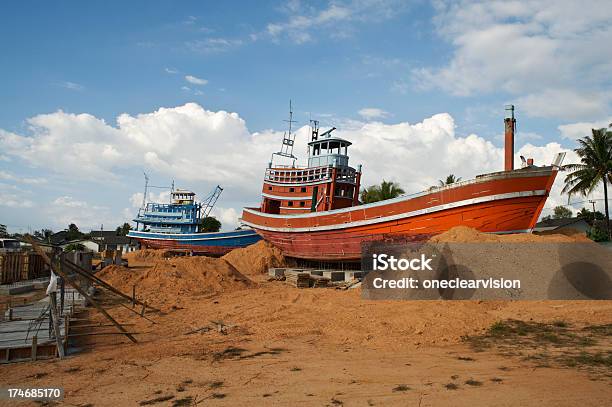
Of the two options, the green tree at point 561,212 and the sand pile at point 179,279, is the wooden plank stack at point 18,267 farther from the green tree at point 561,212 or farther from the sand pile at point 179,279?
the green tree at point 561,212

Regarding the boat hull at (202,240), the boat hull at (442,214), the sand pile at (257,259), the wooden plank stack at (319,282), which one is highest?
the boat hull at (442,214)

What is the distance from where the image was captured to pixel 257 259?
33188 millimetres

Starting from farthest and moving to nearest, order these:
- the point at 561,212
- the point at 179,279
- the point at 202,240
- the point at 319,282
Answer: the point at 561,212
the point at 202,240
the point at 319,282
the point at 179,279

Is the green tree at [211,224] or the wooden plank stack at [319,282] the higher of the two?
the green tree at [211,224]

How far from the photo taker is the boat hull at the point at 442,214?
60.8 ft

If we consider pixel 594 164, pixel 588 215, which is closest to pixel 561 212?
pixel 588 215

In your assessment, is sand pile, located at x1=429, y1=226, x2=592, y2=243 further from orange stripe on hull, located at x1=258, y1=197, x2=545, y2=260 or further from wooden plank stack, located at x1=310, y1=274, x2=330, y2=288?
wooden plank stack, located at x1=310, y1=274, x2=330, y2=288

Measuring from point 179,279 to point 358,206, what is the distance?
1070 centimetres

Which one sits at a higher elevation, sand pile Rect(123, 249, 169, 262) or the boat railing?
the boat railing

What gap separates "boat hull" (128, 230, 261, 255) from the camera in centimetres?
4475

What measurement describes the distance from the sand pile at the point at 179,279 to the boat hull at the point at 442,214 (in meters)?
6.75

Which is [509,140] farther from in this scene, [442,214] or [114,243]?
[114,243]

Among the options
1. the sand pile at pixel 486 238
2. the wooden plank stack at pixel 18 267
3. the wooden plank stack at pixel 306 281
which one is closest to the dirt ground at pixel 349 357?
the sand pile at pixel 486 238

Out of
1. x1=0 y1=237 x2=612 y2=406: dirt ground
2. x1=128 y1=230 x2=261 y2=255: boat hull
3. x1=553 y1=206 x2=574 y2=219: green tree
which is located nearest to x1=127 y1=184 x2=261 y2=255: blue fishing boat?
x1=128 y1=230 x2=261 y2=255: boat hull
